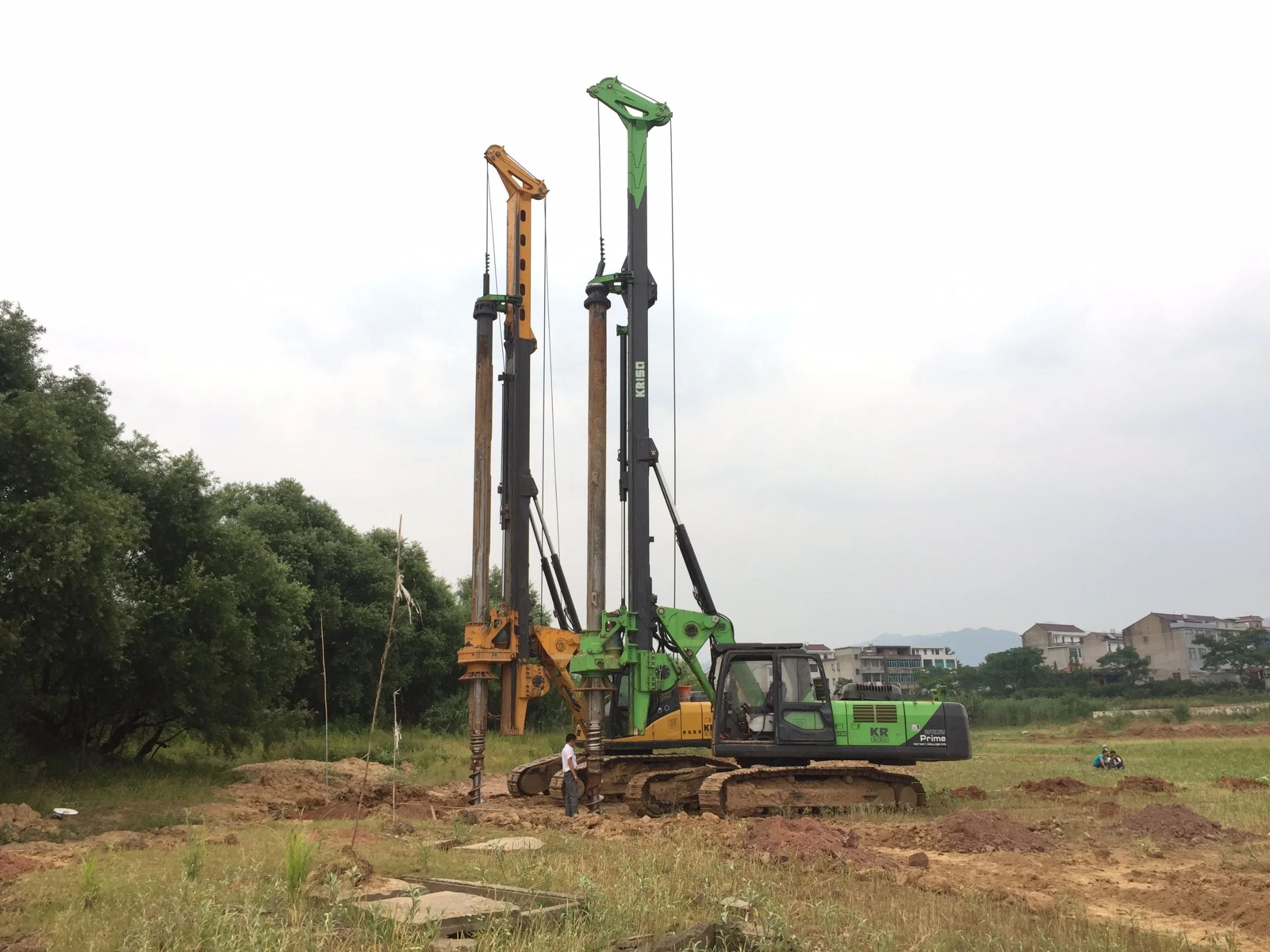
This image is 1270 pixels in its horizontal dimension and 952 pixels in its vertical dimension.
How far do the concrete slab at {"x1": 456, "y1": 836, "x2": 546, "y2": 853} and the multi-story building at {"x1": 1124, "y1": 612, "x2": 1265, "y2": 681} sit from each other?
3593 inches

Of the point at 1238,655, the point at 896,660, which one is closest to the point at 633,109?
the point at 1238,655

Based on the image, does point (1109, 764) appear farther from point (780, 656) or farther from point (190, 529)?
point (190, 529)

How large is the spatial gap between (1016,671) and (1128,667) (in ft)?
33.3

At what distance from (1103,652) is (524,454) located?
364 feet

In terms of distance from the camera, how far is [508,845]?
1198 centimetres

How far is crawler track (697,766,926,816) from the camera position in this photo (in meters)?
16.6

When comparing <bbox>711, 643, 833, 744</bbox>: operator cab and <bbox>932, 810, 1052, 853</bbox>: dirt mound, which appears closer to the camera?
<bbox>932, 810, 1052, 853</bbox>: dirt mound

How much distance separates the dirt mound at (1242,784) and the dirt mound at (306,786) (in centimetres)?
1510

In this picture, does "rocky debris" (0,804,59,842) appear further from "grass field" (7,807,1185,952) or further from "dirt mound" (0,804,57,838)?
"grass field" (7,807,1185,952)

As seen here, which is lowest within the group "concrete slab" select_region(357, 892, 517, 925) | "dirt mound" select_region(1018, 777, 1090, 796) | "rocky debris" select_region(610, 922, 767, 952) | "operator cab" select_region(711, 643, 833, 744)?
"dirt mound" select_region(1018, 777, 1090, 796)

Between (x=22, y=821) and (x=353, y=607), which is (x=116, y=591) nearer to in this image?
(x=22, y=821)

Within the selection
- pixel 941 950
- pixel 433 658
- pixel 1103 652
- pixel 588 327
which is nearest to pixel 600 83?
pixel 588 327

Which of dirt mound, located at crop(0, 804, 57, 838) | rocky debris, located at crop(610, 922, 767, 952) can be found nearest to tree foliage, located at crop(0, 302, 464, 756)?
dirt mound, located at crop(0, 804, 57, 838)

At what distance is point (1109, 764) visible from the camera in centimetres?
2628
